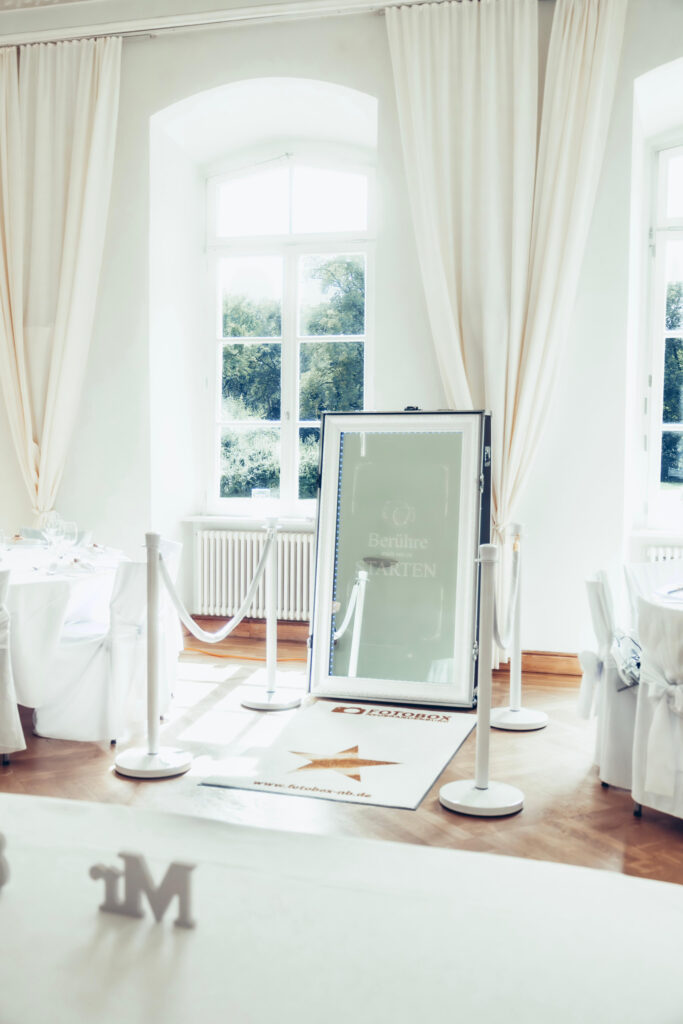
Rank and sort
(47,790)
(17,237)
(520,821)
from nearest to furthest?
(520,821) < (47,790) < (17,237)

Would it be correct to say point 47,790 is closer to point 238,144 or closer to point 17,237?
point 17,237

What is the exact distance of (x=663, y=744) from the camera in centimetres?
304

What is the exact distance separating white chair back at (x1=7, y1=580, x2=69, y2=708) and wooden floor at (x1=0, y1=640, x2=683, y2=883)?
0.36 m

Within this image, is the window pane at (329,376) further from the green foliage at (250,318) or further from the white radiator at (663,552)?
the white radiator at (663,552)

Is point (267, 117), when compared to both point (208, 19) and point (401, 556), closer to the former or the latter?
point (208, 19)

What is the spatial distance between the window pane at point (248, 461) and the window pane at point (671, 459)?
2.66 meters

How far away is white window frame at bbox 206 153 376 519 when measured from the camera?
251 inches

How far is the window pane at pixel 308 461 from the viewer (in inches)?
256

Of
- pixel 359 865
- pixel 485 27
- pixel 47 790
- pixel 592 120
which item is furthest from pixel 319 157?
pixel 359 865

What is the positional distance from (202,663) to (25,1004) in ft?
16.7

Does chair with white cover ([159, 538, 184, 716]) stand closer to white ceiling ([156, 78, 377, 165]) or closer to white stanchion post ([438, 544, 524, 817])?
white stanchion post ([438, 544, 524, 817])

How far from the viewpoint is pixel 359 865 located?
65cm

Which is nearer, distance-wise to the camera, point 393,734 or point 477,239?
point 393,734

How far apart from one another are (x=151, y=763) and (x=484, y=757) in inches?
51.9
